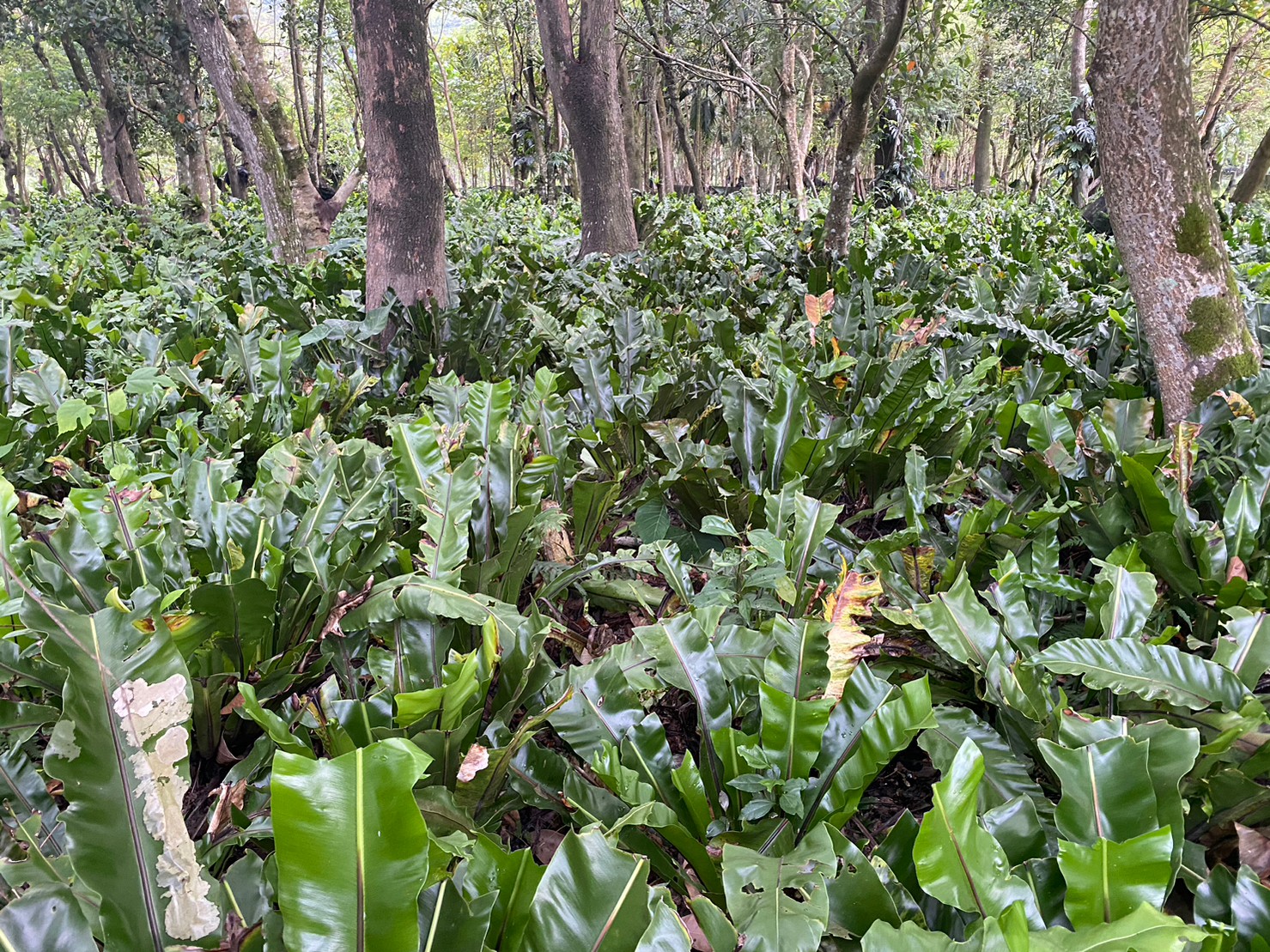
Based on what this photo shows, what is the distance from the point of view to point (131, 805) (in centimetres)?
121

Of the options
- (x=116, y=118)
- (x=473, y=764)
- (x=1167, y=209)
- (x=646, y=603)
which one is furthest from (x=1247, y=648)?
(x=116, y=118)

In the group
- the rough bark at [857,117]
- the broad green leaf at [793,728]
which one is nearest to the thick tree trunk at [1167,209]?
the broad green leaf at [793,728]

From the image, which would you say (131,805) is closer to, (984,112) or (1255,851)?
(1255,851)

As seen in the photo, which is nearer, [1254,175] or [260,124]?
[260,124]

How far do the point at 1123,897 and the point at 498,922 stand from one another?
2.97 ft

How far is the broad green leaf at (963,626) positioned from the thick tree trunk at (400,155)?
381cm

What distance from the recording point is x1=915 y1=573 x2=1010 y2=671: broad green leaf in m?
1.76

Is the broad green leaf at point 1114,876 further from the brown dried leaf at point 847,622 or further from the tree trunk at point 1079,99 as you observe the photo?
the tree trunk at point 1079,99

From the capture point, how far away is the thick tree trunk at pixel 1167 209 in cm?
267

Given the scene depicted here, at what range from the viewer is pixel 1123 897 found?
3.84 ft

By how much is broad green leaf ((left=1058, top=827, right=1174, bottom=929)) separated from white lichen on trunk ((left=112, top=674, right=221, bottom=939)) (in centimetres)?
120

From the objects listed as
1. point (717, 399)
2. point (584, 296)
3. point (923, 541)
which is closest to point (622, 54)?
point (584, 296)

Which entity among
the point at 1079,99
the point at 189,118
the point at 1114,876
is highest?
the point at 189,118

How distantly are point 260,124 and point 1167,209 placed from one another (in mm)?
6229
